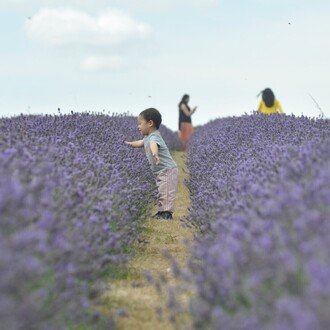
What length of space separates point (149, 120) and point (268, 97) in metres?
5.36

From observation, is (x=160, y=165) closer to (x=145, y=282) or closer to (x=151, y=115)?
(x=151, y=115)

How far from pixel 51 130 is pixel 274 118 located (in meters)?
3.55

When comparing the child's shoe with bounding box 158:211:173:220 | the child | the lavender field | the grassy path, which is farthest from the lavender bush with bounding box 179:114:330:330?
the child's shoe with bounding box 158:211:173:220

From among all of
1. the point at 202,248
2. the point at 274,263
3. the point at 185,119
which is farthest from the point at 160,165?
the point at 185,119

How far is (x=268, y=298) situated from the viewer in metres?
2.31

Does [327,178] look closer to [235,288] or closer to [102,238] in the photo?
[235,288]

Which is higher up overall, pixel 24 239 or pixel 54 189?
pixel 54 189

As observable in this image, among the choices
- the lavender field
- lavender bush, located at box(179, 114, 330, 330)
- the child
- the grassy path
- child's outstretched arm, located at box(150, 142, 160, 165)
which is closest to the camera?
lavender bush, located at box(179, 114, 330, 330)

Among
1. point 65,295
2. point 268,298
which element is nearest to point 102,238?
point 65,295

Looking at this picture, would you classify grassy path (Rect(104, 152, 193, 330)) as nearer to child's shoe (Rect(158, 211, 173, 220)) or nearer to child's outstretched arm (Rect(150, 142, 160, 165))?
child's shoe (Rect(158, 211, 173, 220))

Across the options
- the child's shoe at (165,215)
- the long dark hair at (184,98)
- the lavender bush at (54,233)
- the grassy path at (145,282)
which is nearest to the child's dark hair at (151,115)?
the child's shoe at (165,215)

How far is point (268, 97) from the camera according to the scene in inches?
481

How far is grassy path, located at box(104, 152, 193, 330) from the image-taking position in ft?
11.8

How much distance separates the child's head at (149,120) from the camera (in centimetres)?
734
